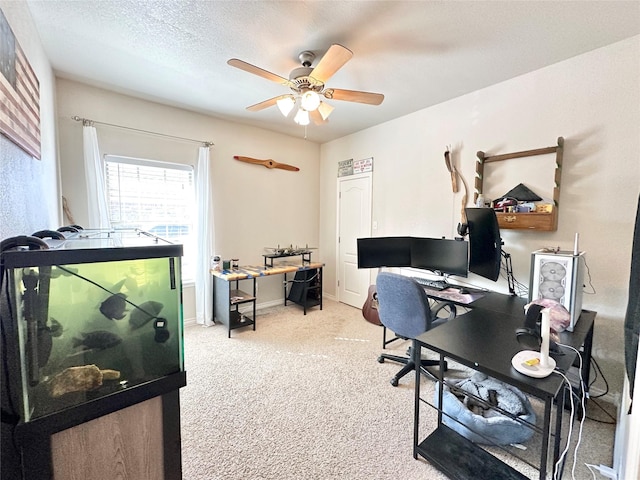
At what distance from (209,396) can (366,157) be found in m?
3.48

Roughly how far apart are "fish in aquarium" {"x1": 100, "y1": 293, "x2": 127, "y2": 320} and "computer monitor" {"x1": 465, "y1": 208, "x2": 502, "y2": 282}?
252cm

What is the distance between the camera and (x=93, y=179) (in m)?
2.77

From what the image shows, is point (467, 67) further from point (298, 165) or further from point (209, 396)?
point (209, 396)

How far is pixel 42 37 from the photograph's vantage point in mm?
2031

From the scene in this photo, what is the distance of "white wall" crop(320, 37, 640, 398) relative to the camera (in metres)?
2.03

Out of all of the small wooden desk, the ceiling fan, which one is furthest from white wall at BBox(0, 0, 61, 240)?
the small wooden desk

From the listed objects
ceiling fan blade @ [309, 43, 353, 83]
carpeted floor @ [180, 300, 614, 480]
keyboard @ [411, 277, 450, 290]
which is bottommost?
carpeted floor @ [180, 300, 614, 480]

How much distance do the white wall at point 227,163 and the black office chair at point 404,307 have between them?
2382 mm

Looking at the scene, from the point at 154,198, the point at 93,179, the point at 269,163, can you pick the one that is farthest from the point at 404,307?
the point at 93,179

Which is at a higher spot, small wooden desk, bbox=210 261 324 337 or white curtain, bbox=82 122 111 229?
white curtain, bbox=82 122 111 229

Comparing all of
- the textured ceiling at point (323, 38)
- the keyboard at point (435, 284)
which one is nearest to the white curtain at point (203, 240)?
the textured ceiling at point (323, 38)

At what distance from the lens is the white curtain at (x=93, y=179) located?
108 inches

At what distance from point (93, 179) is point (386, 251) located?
323 centimetres

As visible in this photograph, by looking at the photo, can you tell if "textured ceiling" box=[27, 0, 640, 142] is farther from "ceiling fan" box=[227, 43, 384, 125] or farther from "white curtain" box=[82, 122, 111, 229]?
"white curtain" box=[82, 122, 111, 229]
